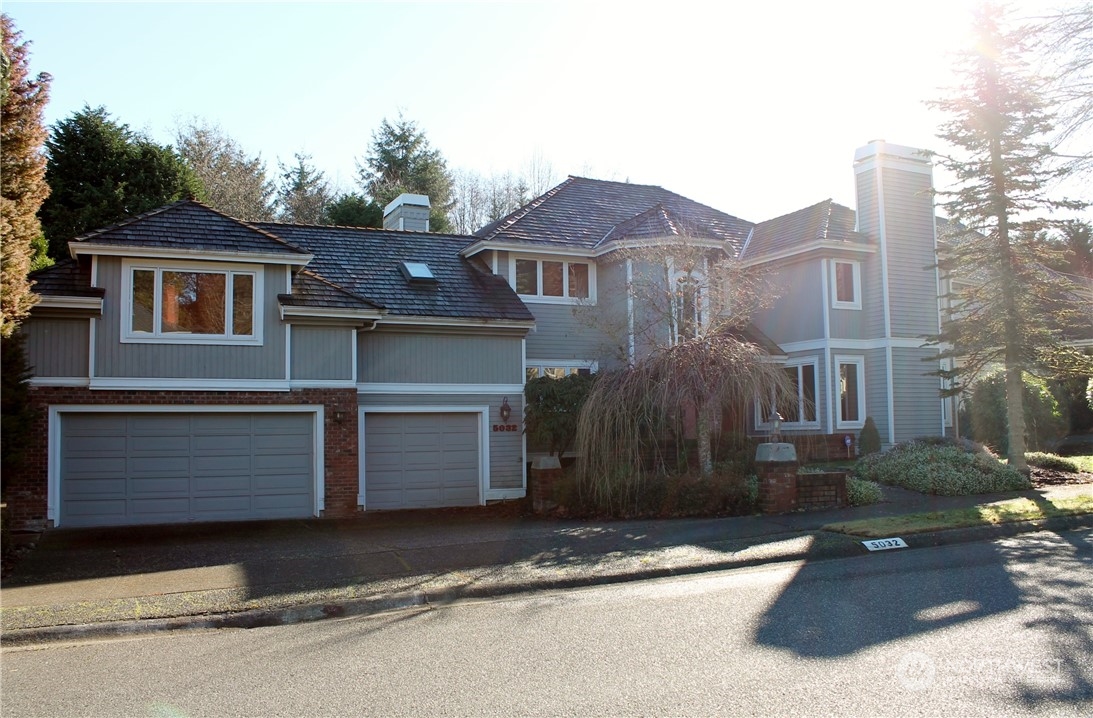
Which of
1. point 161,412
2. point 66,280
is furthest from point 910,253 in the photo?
point 66,280

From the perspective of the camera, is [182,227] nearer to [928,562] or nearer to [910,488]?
[928,562]

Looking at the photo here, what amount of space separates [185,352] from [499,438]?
6.12 meters

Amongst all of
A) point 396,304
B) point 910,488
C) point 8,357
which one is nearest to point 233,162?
point 396,304

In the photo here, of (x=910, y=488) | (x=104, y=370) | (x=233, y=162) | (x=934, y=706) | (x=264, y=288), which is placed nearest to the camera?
(x=934, y=706)

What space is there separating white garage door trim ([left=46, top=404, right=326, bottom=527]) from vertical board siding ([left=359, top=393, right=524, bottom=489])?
235cm

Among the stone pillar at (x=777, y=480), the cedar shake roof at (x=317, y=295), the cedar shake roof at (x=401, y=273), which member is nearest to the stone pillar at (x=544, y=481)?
the cedar shake roof at (x=401, y=273)

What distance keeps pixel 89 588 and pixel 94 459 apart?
5.07m

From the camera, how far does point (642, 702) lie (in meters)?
5.42

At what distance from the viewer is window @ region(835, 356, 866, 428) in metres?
20.8

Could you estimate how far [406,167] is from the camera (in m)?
42.7

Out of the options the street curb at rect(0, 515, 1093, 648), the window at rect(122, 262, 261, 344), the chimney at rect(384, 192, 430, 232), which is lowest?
the street curb at rect(0, 515, 1093, 648)

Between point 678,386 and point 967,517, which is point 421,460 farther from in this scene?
point 967,517

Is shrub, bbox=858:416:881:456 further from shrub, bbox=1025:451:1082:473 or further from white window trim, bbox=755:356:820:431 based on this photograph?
shrub, bbox=1025:451:1082:473

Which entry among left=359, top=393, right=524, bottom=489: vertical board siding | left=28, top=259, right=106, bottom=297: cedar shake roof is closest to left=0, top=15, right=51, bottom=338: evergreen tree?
left=28, top=259, right=106, bottom=297: cedar shake roof
